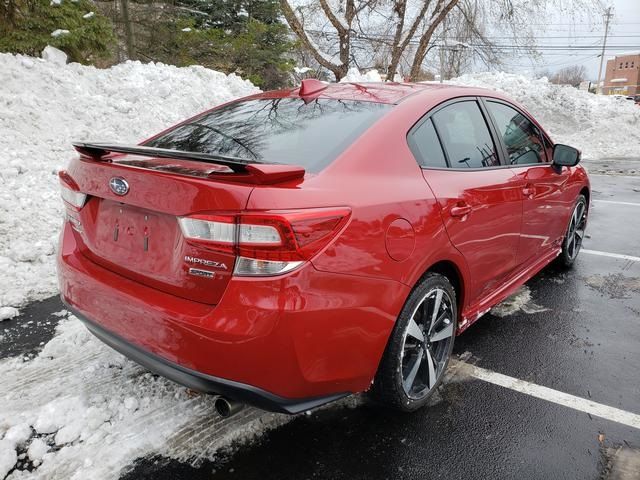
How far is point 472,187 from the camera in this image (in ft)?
9.22

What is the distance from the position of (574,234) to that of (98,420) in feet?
14.9

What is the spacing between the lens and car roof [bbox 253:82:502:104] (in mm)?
2812

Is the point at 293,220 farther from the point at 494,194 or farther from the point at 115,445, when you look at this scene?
the point at 494,194

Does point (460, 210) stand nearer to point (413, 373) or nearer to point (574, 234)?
point (413, 373)

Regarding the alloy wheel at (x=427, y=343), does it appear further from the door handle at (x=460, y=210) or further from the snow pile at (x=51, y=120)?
the snow pile at (x=51, y=120)

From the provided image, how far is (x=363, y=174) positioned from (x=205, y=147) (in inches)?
34.4

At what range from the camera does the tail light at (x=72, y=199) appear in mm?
2436

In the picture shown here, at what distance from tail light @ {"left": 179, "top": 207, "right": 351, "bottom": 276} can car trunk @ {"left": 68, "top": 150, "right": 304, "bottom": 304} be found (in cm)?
4

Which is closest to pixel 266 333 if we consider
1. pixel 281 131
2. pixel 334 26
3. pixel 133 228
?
pixel 133 228

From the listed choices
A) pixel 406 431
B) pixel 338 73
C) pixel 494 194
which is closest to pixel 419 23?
pixel 338 73

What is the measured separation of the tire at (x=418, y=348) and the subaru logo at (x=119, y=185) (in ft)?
4.51

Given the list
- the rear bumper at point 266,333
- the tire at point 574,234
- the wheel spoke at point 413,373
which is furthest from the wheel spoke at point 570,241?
the rear bumper at point 266,333

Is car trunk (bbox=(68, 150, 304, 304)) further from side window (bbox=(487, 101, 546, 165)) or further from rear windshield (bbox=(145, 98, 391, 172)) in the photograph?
side window (bbox=(487, 101, 546, 165))

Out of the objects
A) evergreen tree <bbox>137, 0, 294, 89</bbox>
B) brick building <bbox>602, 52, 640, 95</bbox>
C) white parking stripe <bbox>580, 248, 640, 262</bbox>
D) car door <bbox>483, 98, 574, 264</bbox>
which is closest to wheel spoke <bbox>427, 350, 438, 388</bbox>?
car door <bbox>483, 98, 574, 264</bbox>
